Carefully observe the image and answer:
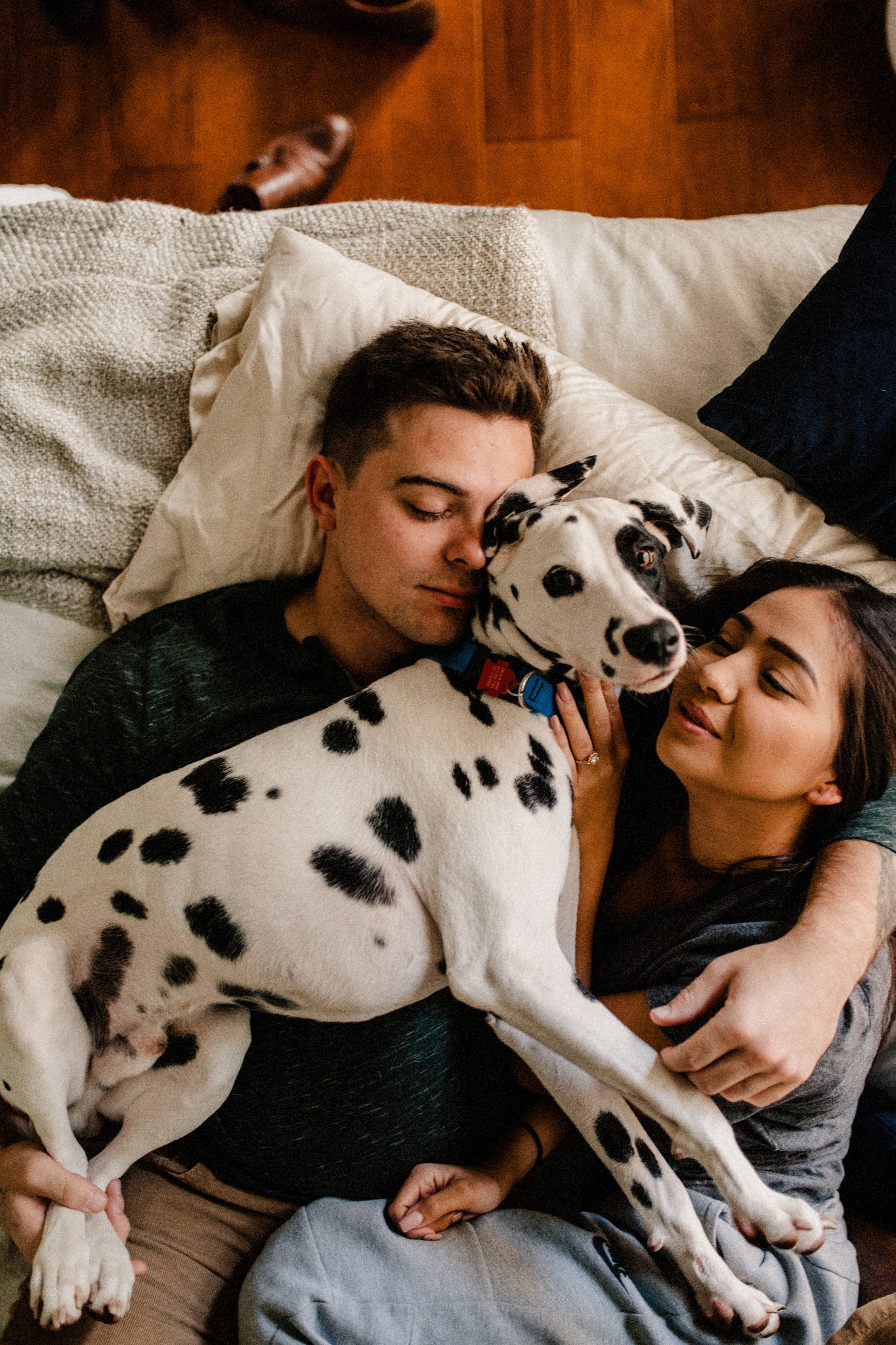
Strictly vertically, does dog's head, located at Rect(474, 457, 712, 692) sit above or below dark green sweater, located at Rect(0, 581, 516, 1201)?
above

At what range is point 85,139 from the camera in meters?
3.25

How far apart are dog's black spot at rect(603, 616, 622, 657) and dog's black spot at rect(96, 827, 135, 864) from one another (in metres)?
0.95

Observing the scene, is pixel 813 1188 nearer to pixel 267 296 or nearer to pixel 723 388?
pixel 723 388

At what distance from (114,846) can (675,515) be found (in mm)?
1226

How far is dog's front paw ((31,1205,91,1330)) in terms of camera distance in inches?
65.4

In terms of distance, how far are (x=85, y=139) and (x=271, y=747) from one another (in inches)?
104

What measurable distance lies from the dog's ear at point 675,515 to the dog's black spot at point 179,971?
1.17 metres

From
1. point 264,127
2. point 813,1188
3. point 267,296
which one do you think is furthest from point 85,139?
point 813,1188

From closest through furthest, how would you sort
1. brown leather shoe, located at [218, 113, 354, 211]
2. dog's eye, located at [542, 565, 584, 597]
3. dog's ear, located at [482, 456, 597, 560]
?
dog's eye, located at [542, 565, 584, 597] → dog's ear, located at [482, 456, 597, 560] → brown leather shoe, located at [218, 113, 354, 211]

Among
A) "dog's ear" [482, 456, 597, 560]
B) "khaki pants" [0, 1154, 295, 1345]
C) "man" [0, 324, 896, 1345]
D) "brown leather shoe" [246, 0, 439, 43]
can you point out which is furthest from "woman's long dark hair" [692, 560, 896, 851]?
"brown leather shoe" [246, 0, 439, 43]

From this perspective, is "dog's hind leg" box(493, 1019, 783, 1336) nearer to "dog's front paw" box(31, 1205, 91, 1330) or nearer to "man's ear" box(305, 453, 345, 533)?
"dog's front paw" box(31, 1205, 91, 1330)

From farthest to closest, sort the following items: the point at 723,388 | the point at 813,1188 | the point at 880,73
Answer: the point at 880,73 → the point at 723,388 → the point at 813,1188

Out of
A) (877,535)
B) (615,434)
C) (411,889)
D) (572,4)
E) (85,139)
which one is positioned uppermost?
(572,4)

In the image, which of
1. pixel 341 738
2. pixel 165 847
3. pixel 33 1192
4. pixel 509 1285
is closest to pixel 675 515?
pixel 341 738
